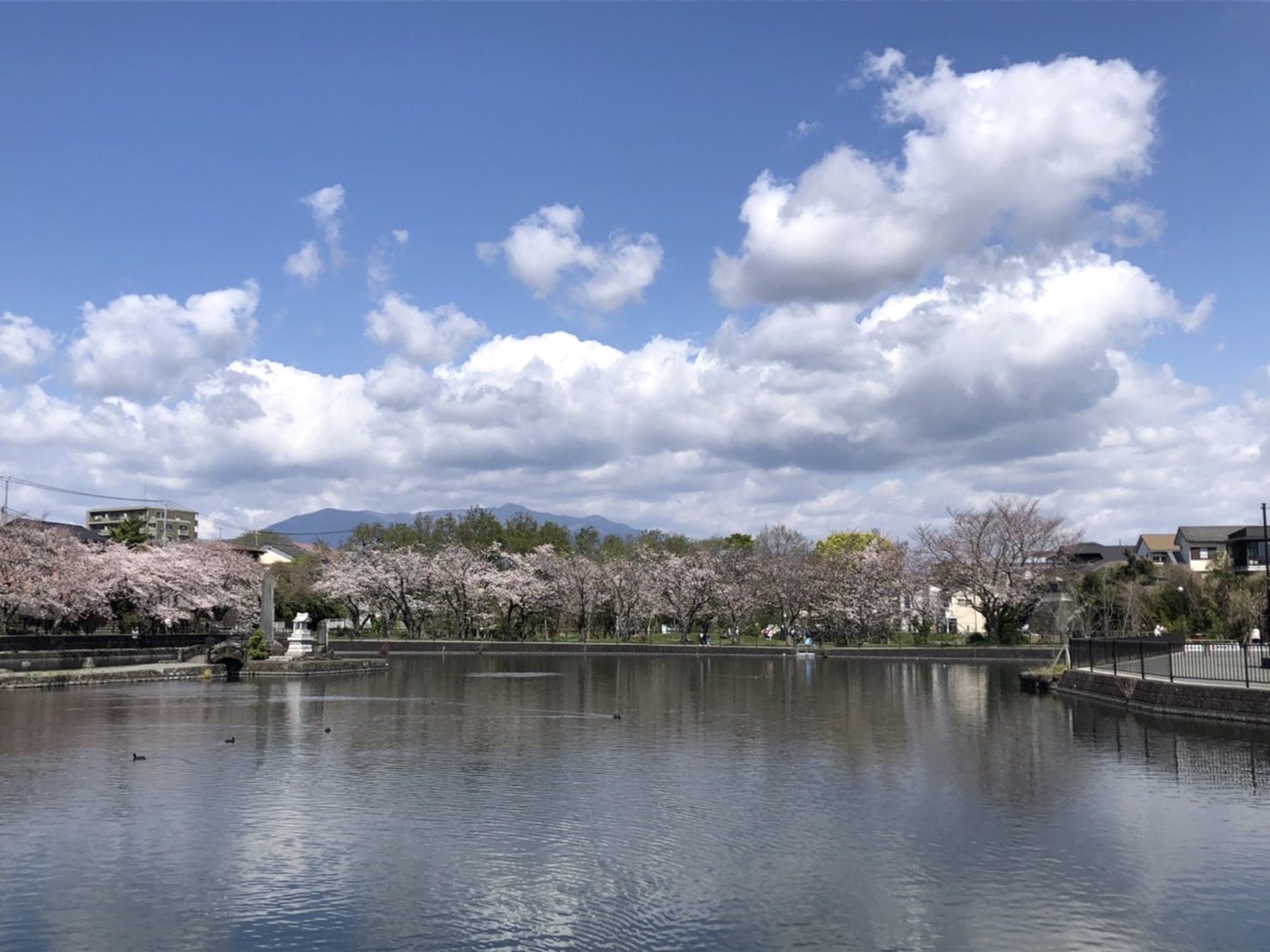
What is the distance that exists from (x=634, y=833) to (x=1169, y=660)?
2344 centimetres

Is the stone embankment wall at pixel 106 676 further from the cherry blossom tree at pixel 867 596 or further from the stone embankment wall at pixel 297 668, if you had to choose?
the cherry blossom tree at pixel 867 596

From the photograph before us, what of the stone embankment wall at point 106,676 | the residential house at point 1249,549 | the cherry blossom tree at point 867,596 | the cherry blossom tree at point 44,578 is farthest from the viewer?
the residential house at point 1249,549

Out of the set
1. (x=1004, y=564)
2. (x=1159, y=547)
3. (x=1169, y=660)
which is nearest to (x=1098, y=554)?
(x=1159, y=547)

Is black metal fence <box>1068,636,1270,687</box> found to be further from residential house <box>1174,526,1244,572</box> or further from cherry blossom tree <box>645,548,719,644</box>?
residential house <box>1174,526,1244,572</box>

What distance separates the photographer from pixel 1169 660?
32.6 meters

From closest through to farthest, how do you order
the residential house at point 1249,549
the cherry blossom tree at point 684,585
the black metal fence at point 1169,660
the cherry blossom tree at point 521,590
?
the black metal fence at point 1169,660 < the cherry blossom tree at point 684,585 < the cherry blossom tree at point 521,590 < the residential house at point 1249,549

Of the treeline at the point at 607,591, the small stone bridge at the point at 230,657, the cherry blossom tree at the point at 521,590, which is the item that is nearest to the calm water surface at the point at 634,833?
the small stone bridge at the point at 230,657

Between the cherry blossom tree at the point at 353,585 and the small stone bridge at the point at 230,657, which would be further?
the cherry blossom tree at the point at 353,585

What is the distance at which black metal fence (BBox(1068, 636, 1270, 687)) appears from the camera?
113ft

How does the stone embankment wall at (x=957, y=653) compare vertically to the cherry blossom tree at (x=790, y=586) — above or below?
below

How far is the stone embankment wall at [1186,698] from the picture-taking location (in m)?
28.8

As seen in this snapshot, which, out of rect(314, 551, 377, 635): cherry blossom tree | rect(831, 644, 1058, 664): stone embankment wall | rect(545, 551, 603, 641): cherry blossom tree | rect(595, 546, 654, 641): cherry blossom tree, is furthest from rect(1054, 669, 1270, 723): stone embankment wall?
rect(314, 551, 377, 635): cherry blossom tree

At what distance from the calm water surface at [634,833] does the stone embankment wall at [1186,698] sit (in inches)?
47.1

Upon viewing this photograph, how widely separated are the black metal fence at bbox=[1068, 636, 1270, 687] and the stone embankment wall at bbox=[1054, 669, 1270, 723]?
630 mm
